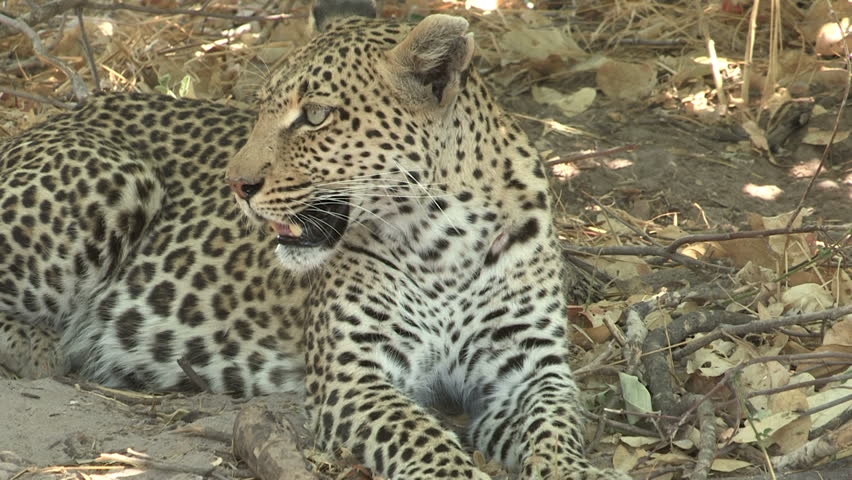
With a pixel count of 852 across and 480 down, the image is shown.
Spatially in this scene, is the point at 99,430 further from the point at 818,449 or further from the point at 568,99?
the point at 568,99

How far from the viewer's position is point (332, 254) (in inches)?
233

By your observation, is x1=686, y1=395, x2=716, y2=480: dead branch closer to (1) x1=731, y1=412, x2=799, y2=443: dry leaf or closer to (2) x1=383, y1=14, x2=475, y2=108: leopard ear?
(1) x1=731, y1=412, x2=799, y2=443: dry leaf

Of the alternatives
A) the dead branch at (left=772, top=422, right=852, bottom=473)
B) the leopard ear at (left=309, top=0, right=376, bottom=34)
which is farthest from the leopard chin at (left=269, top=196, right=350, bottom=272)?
the dead branch at (left=772, top=422, right=852, bottom=473)

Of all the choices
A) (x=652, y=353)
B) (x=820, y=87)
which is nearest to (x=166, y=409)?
(x=652, y=353)

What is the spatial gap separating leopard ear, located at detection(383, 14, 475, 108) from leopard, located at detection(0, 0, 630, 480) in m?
0.01

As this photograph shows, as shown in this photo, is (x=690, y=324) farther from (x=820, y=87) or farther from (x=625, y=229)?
(x=820, y=87)

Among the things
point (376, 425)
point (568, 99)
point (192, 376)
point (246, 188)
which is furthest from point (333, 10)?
point (568, 99)

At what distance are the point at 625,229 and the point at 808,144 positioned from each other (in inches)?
71.1

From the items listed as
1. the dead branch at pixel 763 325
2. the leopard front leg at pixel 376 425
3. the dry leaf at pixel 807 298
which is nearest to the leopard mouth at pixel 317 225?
the leopard front leg at pixel 376 425

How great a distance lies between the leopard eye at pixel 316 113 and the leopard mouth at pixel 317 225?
1.19 feet

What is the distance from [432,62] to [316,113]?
0.60 m

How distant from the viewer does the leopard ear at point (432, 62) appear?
17.4ft

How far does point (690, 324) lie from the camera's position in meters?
6.23

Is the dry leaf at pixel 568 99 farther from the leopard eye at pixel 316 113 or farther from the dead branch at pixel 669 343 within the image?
the leopard eye at pixel 316 113
